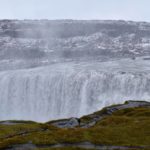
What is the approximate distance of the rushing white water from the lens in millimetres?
88000

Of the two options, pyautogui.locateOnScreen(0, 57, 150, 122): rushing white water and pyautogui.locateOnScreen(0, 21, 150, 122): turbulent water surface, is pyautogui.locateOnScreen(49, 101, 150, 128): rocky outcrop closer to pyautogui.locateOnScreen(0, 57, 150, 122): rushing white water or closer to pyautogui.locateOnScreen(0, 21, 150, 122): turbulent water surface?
pyautogui.locateOnScreen(0, 21, 150, 122): turbulent water surface

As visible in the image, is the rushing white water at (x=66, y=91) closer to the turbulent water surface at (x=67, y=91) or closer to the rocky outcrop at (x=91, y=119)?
the turbulent water surface at (x=67, y=91)

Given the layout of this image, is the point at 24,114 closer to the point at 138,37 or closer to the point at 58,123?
the point at 58,123

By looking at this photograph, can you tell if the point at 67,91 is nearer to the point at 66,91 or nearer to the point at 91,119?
the point at 66,91

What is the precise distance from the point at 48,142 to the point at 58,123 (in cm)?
2147

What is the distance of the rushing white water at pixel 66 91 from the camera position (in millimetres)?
88000

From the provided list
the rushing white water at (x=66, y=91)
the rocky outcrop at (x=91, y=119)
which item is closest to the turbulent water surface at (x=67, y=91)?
the rushing white water at (x=66, y=91)

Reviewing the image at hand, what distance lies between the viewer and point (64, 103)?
94875 mm

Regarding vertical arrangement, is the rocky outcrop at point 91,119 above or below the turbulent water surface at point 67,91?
above

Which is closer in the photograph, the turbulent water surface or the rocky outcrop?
the rocky outcrop

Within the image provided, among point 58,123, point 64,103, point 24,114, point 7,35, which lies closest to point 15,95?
point 24,114

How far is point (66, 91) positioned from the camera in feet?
312

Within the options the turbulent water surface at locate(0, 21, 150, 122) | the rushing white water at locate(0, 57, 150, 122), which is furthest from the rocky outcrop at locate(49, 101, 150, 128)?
the rushing white water at locate(0, 57, 150, 122)

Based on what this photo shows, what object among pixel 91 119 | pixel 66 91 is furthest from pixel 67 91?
pixel 91 119
